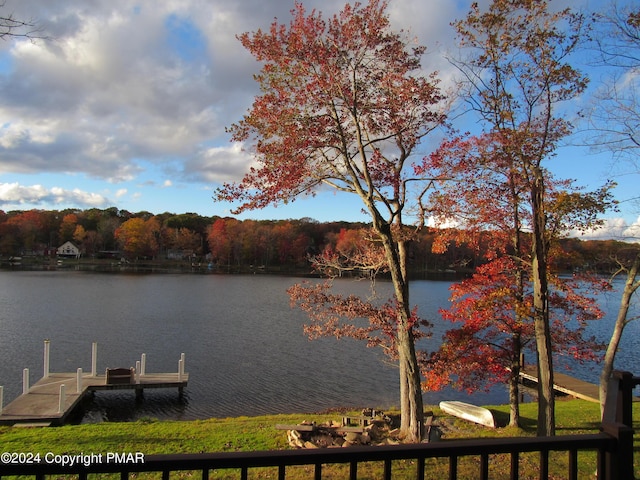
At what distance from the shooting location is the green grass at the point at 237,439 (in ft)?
25.3

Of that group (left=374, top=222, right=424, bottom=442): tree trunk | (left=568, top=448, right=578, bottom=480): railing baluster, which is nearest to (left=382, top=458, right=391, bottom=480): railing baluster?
(left=568, top=448, right=578, bottom=480): railing baluster

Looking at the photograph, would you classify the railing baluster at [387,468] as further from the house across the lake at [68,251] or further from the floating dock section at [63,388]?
the house across the lake at [68,251]

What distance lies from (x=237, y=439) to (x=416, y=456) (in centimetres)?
870

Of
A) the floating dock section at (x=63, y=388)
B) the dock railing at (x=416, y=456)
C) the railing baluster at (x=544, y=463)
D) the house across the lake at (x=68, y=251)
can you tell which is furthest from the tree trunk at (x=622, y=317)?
the house across the lake at (x=68, y=251)

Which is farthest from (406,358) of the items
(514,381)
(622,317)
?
(622,317)

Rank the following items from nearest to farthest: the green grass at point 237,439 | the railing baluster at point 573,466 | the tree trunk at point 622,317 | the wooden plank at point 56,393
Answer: the railing baluster at point 573,466 < the green grass at point 237,439 < the tree trunk at point 622,317 < the wooden plank at point 56,393

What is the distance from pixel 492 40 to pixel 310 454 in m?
8.13

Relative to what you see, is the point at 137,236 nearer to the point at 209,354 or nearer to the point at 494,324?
the point at 209,354

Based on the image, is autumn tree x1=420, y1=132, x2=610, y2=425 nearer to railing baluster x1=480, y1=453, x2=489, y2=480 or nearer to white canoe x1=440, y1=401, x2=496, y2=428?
white canoe x1=440, y1=401, x2=496, y2=428

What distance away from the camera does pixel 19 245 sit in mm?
105312

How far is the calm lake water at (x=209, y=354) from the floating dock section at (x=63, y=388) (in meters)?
0.61

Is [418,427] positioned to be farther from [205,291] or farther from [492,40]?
[205,291]

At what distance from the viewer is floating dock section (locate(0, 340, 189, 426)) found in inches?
510

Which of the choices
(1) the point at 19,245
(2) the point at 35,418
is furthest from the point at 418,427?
(1) the point at 19,245
